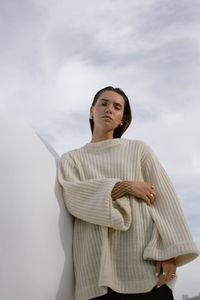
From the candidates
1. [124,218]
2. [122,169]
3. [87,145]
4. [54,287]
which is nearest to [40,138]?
[87,145]

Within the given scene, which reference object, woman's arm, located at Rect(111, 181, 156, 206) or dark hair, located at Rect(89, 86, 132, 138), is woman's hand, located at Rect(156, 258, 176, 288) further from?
dark hair, located at Rect(89, 86, 132, 138)

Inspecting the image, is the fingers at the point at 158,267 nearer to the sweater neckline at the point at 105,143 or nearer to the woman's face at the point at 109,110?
the sweater neckline at the point at 105,143

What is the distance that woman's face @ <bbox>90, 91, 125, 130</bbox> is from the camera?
7.79 feet

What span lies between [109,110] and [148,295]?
37.9 inches

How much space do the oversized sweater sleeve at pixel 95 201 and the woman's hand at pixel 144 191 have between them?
5 cm

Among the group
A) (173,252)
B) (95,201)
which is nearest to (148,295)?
(173,252)

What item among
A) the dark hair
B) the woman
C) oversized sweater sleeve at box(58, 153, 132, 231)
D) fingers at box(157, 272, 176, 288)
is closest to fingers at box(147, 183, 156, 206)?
the woman

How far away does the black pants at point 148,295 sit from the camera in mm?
1872

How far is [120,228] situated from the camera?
1.92 meters

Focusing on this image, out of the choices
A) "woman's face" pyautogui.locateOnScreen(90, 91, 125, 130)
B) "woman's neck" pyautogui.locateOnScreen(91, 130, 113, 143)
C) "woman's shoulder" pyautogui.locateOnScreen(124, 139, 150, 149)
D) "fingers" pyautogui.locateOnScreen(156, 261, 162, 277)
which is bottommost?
"fingers" pyautogui.locateOnScreen(156, 261, 162, 277)

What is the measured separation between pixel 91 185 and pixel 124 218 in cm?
22

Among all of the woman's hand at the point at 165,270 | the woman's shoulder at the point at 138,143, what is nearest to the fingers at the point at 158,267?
the woman's hand at the point at 165,270

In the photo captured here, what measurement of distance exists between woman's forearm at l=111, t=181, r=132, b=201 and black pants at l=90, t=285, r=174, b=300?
0.40m

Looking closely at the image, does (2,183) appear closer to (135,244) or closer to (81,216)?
(81,216)
